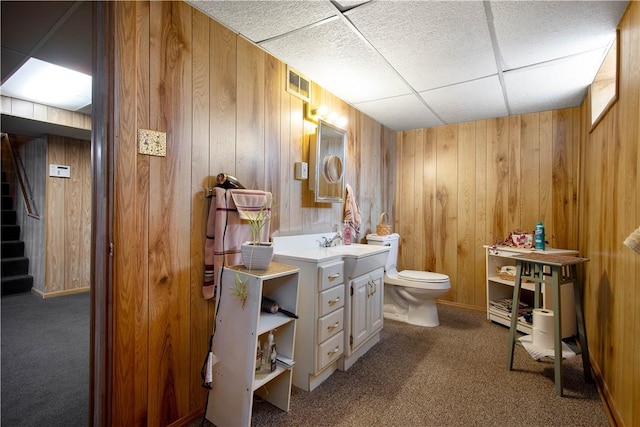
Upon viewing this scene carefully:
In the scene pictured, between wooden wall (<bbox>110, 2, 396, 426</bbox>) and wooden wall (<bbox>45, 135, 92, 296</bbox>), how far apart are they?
11.3ft

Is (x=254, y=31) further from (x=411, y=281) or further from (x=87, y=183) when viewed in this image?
(x=87, y=183)

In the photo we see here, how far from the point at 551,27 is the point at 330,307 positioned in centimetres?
212

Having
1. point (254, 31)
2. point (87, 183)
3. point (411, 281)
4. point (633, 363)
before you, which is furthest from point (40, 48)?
point (633, 363)

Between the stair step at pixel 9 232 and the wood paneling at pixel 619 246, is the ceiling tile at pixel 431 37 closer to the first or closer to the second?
the wood paneling at pixel 619 246

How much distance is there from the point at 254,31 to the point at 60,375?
8.33ft

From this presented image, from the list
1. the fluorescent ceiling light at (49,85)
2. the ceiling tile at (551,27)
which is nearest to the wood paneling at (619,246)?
the ceiling tile at (551,27)

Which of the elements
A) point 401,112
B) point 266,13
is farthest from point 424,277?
point 266,13

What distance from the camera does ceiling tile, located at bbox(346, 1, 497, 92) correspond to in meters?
1.57

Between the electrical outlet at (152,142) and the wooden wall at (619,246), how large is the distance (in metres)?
2.24

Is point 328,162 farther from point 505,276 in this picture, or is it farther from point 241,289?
point 505,276

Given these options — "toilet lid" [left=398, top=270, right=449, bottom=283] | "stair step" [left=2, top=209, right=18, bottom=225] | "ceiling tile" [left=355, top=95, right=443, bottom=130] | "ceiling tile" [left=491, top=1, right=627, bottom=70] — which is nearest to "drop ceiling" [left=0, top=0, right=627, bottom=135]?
"ceiling tile" [left=491, top=1, right=627, bottom=70]

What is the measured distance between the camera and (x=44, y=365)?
81.3 inches

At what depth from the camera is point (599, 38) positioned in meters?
1.80

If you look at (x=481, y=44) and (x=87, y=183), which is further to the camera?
(x=87, y=183)
